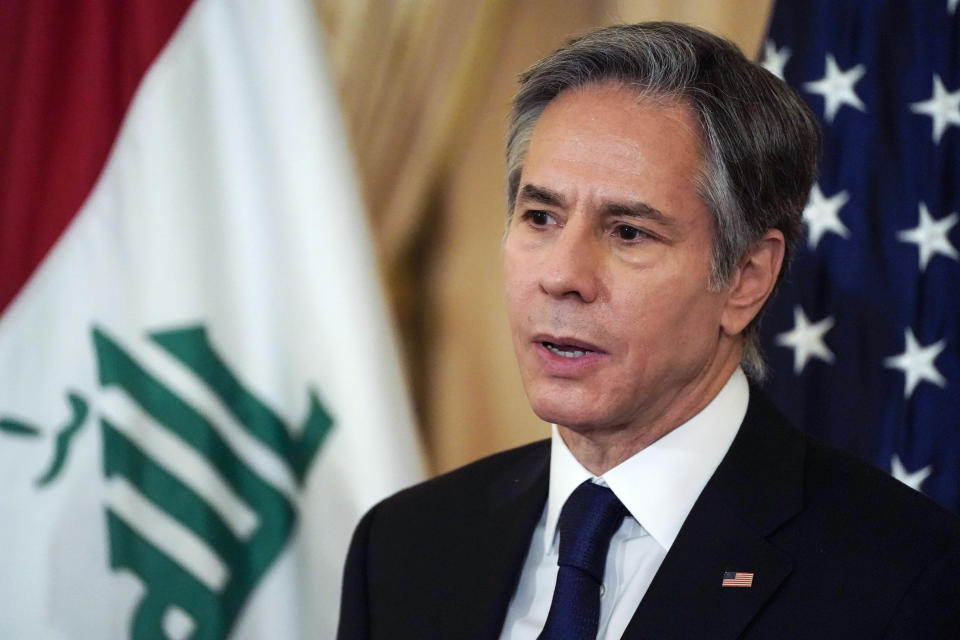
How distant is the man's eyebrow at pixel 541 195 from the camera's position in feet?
5.56

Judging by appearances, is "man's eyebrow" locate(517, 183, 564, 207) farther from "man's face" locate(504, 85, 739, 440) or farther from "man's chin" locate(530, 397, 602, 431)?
"man's chin" locate(530, 397, 602, 431)

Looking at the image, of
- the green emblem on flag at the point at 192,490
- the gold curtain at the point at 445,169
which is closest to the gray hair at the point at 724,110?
the gold curtain at the point at 445,169

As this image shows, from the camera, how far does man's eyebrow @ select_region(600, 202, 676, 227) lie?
5.36 ft

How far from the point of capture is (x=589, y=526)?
1.66 metres

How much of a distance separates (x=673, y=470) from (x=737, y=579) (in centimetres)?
20

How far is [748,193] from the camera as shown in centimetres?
170

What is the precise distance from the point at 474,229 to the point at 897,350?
99 centimetres

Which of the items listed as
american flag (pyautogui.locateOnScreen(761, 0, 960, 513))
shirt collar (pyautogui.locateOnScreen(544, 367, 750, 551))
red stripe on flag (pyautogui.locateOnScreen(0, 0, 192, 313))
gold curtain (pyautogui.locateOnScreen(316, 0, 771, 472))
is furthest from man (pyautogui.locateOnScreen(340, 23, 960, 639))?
red stripe on flag (pyautogui.locateOnScreen(0, 0, 192, 313))

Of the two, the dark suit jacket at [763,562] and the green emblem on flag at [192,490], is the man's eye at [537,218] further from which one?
the green emblem on flag at [192,490]

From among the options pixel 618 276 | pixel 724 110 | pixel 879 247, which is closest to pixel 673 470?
pixel 618 276

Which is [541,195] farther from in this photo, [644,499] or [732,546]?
[732,546]

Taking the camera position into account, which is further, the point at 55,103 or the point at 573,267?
the point at 55,103

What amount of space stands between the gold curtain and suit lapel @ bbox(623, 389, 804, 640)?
1021mm

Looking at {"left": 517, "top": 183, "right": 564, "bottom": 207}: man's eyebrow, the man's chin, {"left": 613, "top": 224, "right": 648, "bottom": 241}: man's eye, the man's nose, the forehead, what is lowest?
the man's chin
